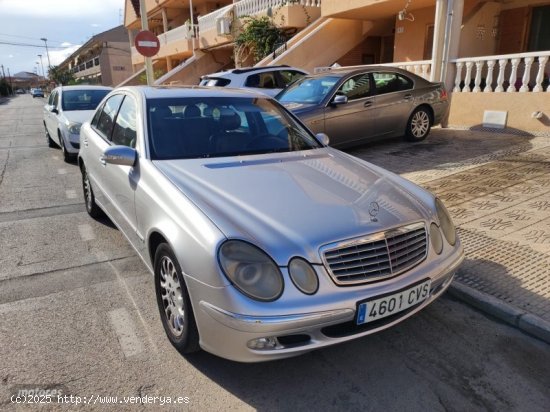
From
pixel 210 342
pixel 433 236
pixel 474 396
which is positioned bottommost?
pixel 474 396

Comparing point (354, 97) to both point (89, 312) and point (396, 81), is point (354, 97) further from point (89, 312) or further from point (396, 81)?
point (89, 312)

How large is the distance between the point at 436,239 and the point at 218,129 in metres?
1.92

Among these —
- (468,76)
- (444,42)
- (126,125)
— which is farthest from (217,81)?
(126,125)

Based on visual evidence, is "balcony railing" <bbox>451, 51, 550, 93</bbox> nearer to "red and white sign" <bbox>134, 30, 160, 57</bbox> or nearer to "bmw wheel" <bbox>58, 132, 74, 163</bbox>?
"red and white sign" <bbox>134, 30, 160, 57</bbox>

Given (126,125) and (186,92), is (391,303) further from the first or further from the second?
(126,125)

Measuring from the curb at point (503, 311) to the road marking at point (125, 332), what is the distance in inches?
93.7

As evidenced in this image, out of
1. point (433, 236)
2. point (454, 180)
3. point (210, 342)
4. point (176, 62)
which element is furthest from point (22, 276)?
point (176, 62)

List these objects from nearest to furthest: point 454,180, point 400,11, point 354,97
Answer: point 454,180 → point 354,97 → point 400,11

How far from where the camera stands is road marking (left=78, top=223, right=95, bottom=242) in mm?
4787

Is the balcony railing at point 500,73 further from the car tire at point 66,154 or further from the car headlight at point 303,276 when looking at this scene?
the car tire at point 66,154

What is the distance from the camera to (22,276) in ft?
12.8

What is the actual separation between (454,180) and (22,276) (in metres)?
5.33

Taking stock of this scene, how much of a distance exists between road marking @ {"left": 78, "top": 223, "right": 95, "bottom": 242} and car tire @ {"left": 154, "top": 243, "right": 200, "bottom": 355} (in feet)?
7.30

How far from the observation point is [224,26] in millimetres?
18750
